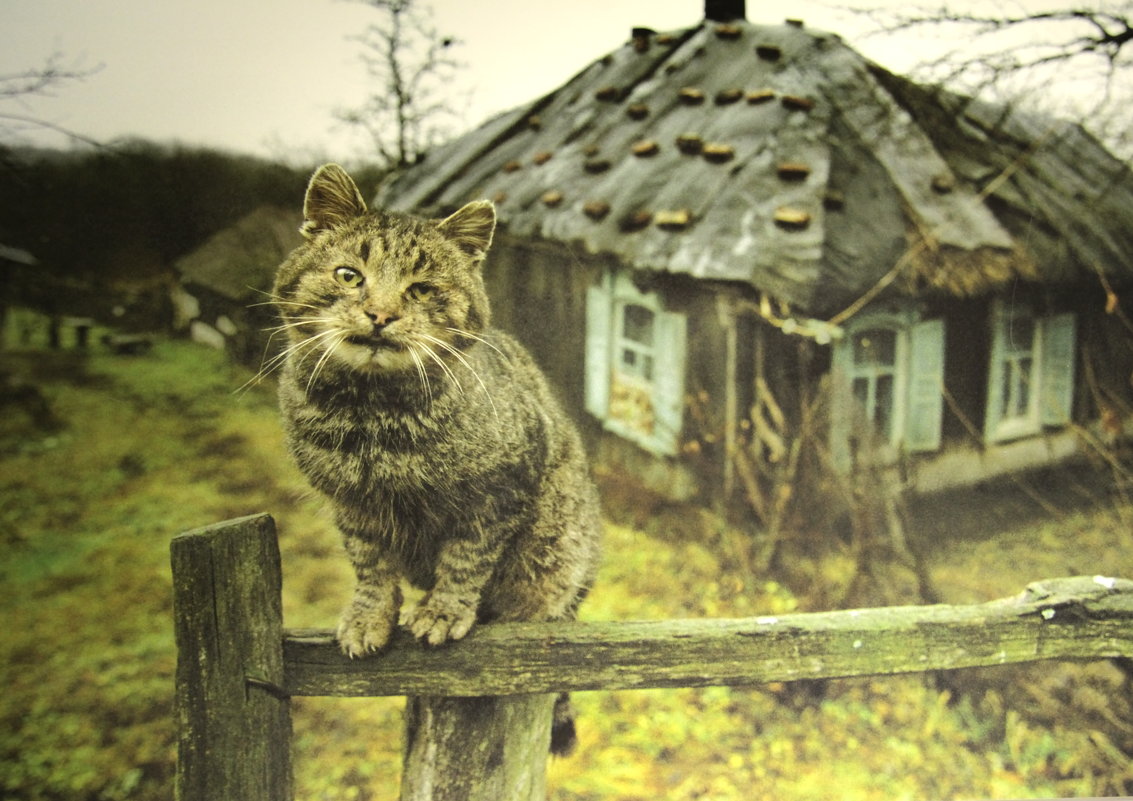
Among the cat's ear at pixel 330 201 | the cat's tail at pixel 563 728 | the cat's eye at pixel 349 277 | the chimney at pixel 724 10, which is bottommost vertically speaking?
the cat's tail at pixel 563 728

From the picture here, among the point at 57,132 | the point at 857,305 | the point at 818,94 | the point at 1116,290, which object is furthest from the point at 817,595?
the point at 57,132

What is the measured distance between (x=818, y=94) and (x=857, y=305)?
0.56m

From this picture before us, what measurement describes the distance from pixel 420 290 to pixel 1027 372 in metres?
1.65

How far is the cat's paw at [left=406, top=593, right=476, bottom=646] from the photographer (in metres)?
1.27

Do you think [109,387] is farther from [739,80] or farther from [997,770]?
[997,770]

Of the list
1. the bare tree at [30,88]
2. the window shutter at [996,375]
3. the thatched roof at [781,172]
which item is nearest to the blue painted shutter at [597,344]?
the thatched roof at [781,172]

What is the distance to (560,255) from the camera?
1.69 m

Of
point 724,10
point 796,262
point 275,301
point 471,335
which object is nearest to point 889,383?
point 796,262

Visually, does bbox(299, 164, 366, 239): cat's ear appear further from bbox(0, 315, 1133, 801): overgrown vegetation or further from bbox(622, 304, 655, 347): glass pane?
bbox(622, 304, 655, 347): glass pane

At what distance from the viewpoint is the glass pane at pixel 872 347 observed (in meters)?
1.77

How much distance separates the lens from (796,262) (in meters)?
1.67

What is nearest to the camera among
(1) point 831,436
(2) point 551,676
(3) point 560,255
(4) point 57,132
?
(2) point 551,676

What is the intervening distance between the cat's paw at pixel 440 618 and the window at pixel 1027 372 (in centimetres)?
150

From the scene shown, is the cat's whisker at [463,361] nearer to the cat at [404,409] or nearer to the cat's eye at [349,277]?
the cat at [404,409]
